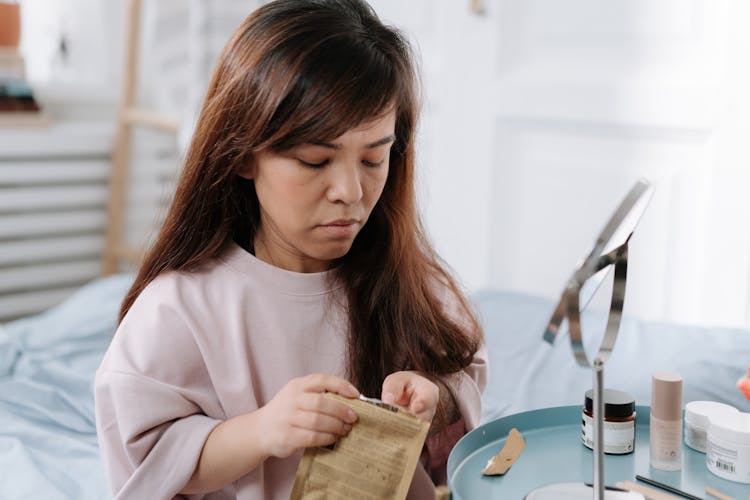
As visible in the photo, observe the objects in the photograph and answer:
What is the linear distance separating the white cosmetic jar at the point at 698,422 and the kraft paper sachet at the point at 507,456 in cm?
17

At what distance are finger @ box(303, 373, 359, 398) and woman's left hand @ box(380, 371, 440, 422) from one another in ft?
0.21

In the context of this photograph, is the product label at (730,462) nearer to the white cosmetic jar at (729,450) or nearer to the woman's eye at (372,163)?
the white cosmetic jar at (729,450)

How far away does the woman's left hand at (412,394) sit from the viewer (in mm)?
860

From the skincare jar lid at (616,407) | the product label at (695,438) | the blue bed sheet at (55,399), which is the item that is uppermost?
the skincare jar lid at (616,407)

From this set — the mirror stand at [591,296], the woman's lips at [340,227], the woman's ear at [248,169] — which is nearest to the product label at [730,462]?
the mirror stand at [591,296]

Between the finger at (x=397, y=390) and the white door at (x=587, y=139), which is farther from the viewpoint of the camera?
the white door at (x=587, y=139)

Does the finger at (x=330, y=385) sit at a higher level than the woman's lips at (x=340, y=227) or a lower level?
lower

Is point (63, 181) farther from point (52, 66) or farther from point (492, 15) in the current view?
point (492, 15)

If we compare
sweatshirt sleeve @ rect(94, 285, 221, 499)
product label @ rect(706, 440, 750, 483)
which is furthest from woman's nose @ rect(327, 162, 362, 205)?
product label @ rect(706, 440, 750, 483)

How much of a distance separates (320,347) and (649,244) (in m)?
1.11

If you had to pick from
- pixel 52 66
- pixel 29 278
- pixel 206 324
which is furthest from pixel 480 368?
pixel 52 66

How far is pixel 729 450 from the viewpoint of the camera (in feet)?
2.69

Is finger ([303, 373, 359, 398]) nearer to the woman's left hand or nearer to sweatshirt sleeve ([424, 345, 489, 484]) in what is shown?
the woman's left hand

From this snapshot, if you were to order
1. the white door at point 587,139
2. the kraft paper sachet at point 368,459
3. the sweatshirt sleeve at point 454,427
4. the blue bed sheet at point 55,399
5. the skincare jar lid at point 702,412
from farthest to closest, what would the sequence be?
the white door at point 587,139 → the blue bed sheet at point 55,399 → the sweatshirt sleeve at point 454,427 → the skincare jar lid at point 702,412 → the kraft paper sachet at point 368,459
